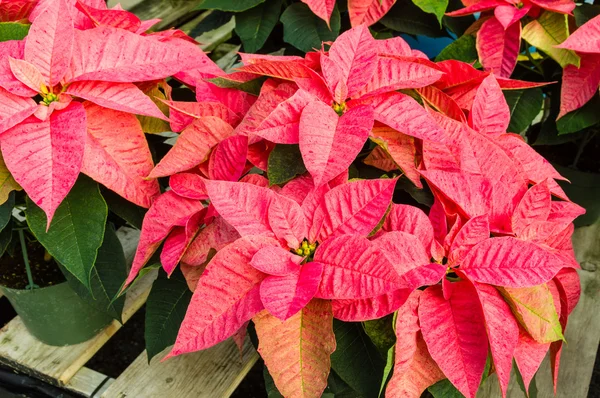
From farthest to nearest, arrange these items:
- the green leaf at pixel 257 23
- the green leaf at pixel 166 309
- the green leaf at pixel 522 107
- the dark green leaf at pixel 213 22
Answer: the dark green leaf at pixel 213 22, the green leaf at pixel 257 23, the green leaf at pixel 522 107, the green leaf at pixel 166 309

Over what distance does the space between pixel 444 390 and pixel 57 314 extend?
1.92ft

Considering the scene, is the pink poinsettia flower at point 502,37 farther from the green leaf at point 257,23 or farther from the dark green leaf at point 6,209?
the dark green leaf at point 6,209

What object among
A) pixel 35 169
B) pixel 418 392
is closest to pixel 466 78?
pixel 418 392

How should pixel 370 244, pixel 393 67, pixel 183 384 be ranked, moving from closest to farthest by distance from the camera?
pixel 370 244
pixel 393 67
pixel 183 384

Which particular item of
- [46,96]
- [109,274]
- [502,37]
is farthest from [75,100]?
[502,37]

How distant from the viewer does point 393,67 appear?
59cm

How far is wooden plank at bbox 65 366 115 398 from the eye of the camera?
898mm

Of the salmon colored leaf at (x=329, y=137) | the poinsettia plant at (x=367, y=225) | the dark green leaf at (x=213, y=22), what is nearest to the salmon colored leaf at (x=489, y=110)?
the poinsettia plant at (x=367, y=225)

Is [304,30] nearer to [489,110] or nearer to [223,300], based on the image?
[489,110]

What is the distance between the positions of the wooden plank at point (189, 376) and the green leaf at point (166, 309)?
0.16m

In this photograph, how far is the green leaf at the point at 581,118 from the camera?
934 mm

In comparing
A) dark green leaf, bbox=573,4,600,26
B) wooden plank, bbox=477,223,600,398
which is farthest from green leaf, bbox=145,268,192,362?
dark green leaf, bbox=573,4,600,26

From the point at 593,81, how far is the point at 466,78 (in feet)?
1.08

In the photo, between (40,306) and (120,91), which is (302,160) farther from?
(40,306)
